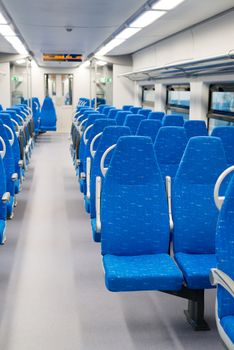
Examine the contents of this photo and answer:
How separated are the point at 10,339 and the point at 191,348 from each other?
1.04 metres

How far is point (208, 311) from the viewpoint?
3109 mm

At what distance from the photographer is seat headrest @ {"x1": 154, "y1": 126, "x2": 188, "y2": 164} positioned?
151 inches

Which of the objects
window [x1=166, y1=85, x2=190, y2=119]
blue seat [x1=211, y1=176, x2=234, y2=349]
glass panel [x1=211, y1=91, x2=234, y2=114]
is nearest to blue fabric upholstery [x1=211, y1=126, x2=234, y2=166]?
blue seat [x1=211, y1=176, x2=234, y2=349]

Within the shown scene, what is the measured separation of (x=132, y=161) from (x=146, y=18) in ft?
14.8

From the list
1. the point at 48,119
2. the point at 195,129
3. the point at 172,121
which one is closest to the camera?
the point at 195,129

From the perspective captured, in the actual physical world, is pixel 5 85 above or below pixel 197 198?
above

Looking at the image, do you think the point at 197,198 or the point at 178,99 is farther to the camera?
the point at 178,99

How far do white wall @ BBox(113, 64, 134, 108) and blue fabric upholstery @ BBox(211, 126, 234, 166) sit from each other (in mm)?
10871

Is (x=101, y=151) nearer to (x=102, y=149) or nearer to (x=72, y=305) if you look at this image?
(x=102, y=149)

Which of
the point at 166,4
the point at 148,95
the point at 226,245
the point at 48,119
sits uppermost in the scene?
the point at 166,4

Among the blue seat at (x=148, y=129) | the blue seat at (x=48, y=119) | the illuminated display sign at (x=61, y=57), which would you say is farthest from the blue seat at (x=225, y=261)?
the blue seat at (x=48, y=119)

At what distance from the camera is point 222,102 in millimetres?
7188

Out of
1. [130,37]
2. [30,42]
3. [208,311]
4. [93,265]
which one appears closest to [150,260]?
[208,311]

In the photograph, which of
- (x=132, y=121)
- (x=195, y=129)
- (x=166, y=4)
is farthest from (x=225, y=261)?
(x=132, y=121)
